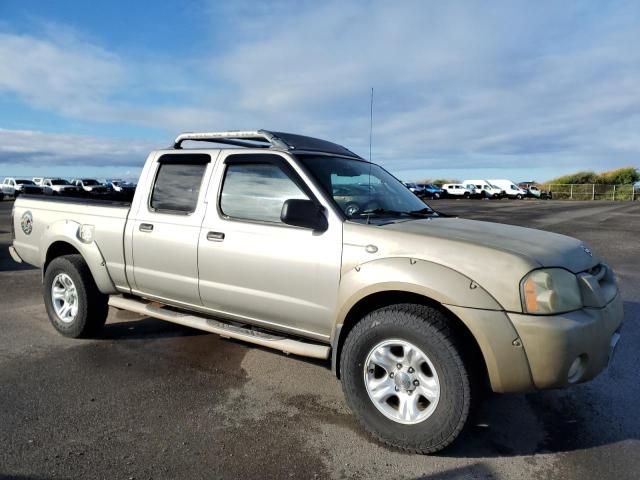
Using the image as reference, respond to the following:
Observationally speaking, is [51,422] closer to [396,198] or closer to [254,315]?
[254,315]

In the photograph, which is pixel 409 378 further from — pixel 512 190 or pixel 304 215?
pixel 512 190

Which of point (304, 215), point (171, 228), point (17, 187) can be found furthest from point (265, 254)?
point (17, 187)

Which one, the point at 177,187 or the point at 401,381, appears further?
the point at 177,187

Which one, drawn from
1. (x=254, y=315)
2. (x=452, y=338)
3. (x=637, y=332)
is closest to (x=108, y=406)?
(x=254, y=315)

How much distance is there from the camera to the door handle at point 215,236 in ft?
13.4

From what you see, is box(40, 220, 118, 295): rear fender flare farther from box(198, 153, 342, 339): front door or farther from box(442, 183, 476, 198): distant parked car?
box(442, 183, 476, 198): distant parked car

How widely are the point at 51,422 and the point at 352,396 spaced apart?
2026 mm

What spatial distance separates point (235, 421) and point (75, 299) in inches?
98.5

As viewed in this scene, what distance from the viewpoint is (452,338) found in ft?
10.0

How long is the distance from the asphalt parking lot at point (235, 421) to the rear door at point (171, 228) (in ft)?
2.36

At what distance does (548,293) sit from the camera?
9.64ft

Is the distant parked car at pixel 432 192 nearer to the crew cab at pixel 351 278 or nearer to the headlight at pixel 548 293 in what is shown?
the crew cab at pixel 351 278

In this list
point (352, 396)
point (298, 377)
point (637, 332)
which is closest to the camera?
point (352, 396)

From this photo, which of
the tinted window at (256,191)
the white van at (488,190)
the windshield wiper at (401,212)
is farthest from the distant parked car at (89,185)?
the windshield wiper at (401,212)
